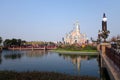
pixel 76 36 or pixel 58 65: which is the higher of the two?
pixel 76 36

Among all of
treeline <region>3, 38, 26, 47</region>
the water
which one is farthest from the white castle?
the water

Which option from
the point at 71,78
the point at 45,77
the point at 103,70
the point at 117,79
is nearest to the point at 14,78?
the point at 45,77

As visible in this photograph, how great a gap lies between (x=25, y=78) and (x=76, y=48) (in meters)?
51.8

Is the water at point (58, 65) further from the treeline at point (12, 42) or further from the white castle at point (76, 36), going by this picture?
the treeline at point (12, 42)

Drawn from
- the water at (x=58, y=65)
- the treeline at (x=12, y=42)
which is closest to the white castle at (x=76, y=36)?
the treeline at (x=12, y=42)

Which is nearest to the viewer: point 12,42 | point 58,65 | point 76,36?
point 58,65

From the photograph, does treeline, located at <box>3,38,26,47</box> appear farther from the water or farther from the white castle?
the water

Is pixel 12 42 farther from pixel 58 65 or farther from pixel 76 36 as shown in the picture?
pixel 58 65

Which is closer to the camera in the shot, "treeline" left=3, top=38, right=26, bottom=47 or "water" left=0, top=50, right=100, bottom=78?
"water" left=0, top=50, right=100, bottom=78

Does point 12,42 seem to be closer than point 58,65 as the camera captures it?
No

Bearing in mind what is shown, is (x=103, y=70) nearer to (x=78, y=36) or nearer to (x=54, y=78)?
(x=54, y=78)

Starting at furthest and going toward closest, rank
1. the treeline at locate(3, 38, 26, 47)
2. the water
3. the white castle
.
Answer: the treeline at locate(3, 38, 26, 47), the white castle, the water

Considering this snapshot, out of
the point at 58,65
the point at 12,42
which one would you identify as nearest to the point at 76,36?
the point at 12,42

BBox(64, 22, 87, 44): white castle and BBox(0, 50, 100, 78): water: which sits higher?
BBox(64, 22, 87, 44): white castle
